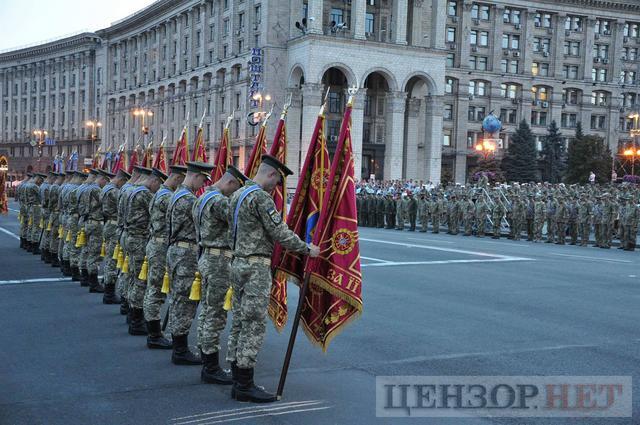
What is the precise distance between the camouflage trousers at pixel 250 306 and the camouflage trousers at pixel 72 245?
23.5 ft

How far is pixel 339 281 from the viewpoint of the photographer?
631 centimetres

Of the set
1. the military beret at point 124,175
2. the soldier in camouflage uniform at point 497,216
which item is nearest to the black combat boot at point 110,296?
the military beret at point 124,175

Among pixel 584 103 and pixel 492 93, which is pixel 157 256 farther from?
pixel 584 103

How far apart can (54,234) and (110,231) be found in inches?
190

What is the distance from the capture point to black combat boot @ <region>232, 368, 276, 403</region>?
596cm

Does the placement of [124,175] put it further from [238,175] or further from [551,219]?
[551,219]

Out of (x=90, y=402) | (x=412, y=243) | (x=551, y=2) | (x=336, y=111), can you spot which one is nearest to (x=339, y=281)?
(x=90, y=402)

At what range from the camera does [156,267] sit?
7.89m

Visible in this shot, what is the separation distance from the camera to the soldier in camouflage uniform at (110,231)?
1034 centimetres

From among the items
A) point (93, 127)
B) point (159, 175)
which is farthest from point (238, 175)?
point (93, 127)

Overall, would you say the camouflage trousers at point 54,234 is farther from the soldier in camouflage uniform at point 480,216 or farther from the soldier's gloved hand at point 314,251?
the soldier in camouflage uniform at point 480,216

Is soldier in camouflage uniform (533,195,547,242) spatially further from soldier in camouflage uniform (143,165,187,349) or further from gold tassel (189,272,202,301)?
gold tassel (189,272,202,301)

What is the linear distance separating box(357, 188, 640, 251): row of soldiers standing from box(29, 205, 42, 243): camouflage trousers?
1699 centimetres

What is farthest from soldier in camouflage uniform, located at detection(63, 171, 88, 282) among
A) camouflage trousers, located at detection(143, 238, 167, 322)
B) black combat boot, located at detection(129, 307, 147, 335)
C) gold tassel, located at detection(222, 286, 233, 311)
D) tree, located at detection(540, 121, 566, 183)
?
tree, located at detection(540, 121, 566, 183)
